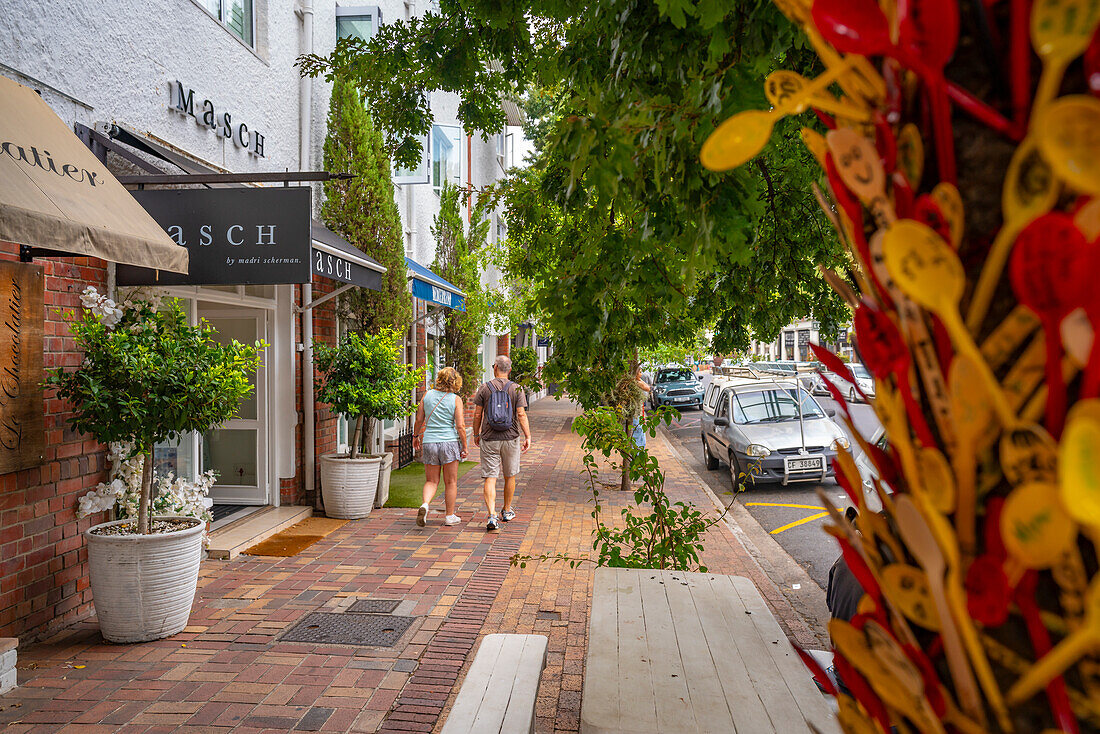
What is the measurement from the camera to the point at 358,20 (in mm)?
10258

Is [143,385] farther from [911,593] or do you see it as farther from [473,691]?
[911,593]

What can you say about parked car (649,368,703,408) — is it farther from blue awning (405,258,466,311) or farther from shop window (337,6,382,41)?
shop window (337,6,382,41)

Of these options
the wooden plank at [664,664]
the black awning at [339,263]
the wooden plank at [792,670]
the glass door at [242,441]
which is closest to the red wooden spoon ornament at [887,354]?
the wooden plank at [792,670]

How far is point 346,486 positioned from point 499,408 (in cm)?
205

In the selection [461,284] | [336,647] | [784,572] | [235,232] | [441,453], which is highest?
[461,284]

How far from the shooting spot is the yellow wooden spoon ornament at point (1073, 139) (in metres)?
0.47

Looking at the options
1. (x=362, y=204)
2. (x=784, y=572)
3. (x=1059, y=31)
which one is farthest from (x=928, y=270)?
(x=362, y=204)

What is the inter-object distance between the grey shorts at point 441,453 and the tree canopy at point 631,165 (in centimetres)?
306

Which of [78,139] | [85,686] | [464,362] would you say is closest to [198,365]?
[78,139]

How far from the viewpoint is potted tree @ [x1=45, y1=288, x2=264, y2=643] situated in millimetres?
4438

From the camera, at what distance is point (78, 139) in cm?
459

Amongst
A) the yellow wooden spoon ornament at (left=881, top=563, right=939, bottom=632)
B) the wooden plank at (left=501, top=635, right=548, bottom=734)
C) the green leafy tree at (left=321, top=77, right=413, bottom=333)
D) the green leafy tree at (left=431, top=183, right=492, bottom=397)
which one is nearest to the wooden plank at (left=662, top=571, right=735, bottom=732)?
the wooden plank at (left=501, top=635, right=548, bottom=734)

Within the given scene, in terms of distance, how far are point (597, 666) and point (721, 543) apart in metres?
5.66

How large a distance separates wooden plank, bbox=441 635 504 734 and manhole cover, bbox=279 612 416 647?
73.1 inches
